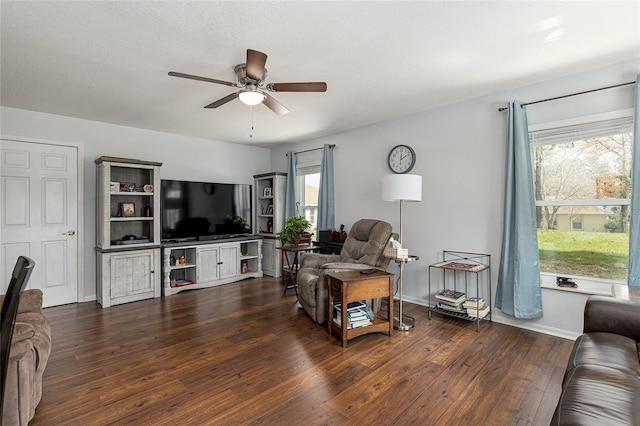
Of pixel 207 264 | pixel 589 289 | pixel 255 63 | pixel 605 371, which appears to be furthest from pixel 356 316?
pixel 207 264

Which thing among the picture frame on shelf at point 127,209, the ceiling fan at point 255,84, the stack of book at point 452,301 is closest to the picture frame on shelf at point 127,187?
the picture frame on shelf at point 127,209

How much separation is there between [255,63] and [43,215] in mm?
3650

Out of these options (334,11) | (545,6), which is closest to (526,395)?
(545,6)

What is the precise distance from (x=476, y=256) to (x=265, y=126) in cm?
328

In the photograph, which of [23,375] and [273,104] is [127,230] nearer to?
[273,104]

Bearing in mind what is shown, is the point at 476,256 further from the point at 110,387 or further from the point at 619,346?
the point at 110,387

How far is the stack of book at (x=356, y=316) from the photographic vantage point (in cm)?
290

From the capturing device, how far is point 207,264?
4.91 metres

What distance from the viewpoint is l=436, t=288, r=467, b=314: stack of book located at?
11.0 ft

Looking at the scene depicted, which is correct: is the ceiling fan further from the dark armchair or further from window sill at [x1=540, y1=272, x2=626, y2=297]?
window sill at [x1=540, y1=272, x2=626, y2=297]

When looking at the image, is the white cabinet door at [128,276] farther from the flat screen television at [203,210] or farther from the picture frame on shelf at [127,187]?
the picture frame on shelf at [127,187]

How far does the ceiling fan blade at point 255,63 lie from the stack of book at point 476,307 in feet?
9.63

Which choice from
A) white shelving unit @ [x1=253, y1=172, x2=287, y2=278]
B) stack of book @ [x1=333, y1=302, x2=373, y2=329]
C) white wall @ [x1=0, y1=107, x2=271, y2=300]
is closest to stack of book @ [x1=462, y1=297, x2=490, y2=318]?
stack of book @ [x1=333, y1=302, x2=373, y2=329]

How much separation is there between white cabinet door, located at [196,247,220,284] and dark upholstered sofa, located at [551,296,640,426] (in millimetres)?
4478
